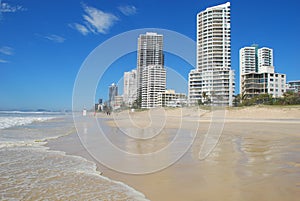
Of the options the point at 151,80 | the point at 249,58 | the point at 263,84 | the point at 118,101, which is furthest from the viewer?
the point at 249,58

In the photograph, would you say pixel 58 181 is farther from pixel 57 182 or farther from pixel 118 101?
pixel 118 101

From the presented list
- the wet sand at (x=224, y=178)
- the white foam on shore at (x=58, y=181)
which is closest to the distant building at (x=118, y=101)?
the white foam on shore at (x=58, y=181)

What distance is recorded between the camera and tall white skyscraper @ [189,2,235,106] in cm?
7051

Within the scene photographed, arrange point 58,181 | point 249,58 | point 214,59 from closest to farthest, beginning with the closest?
point 58,181, point 214,59, point 249,58

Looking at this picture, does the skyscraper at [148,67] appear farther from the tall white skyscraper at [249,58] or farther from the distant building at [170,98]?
the tall white skyscraper at [249,58]

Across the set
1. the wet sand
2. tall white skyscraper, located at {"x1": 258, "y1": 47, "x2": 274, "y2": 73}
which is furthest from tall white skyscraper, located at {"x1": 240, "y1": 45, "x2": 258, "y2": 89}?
the wet sand

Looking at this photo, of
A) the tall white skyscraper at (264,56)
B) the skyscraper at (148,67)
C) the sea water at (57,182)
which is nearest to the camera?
the sea water at (57,182)

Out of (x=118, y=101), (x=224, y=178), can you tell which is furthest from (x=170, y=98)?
(x=224, y=178)

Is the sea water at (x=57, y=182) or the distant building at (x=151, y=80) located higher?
the distant building at (x=151, y=80)

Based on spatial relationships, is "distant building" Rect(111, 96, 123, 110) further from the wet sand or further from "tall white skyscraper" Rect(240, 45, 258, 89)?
"tall white skyscraper" Rect(240, 45, 258, 89)

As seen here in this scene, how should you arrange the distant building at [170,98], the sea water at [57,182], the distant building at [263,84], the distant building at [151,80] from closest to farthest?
the sea water at [57,182], the distant building at [151,80], the distant building at [170,98], the distant building at [263,84]

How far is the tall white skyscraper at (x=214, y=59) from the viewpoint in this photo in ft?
231

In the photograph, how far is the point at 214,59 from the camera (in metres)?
82.4

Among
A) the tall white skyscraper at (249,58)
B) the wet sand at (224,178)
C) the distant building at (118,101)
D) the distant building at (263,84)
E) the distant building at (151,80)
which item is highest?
the tall white skyscraper at (249,58)
